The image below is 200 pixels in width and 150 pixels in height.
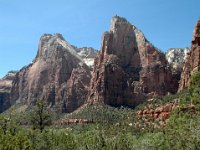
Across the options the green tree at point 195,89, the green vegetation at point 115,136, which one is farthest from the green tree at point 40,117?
the green tree at point 195,89

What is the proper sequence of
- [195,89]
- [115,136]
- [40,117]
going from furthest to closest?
[115,136] < [40,117] < [195,89]

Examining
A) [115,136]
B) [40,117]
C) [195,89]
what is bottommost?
[115,136]

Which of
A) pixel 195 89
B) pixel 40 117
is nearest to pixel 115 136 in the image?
pixel 40 117

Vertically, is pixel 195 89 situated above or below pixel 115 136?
above

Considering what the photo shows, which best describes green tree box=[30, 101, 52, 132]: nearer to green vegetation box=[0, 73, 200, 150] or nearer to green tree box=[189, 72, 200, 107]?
green vegetation box=[0, 73, 200, 150]

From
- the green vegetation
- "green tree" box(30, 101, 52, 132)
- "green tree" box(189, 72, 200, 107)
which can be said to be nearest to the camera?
"green tree" box(189, 72, 200, 107)

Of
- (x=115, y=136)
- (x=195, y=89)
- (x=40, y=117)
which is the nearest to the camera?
(x=195, y=89)

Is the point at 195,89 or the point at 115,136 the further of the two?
the point at 115,136

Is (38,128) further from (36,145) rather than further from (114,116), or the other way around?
(114,116)

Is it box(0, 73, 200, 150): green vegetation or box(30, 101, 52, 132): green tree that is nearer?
box(0, 73, 200, 150): green vegetation

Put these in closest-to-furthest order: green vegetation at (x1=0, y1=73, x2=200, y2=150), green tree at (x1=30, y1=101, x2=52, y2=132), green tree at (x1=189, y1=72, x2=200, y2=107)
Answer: green tree at (x1=189, y1=72, x2=200, y2=107) → green vegetation at (x1=0, y1=73, x2=200, y2=150) → green tree at (x1=30, y1=101, x2=52, y2=132)

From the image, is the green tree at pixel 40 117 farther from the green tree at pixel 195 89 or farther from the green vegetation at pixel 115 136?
the green tree at pixel 195 89

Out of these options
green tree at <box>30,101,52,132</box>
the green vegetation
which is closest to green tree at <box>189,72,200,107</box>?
the green vegetation

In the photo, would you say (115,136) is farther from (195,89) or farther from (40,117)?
(195,89)
